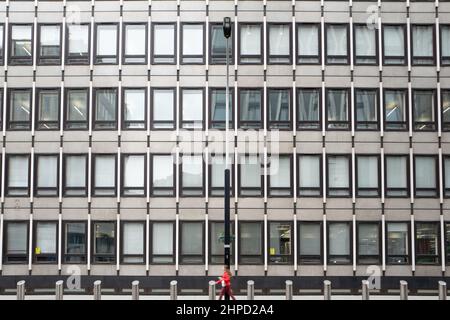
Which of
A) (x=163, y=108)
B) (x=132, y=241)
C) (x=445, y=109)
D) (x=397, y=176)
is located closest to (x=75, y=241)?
(x=132, y=241)

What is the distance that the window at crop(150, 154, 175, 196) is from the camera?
30.0 metres

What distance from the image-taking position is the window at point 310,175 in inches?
1184

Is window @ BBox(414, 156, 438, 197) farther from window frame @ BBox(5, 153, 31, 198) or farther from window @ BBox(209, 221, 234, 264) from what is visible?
window frame @ BBox(5, 153, 31, 198)

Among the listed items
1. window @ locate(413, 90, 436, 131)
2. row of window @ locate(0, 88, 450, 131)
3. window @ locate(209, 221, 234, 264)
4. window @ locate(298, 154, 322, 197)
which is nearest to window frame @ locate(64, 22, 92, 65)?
row of window @ locate(0, 88, 450, 131)

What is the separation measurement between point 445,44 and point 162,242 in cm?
1939

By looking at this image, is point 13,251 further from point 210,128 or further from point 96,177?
point 210,128

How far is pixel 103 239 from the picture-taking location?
29969 mm

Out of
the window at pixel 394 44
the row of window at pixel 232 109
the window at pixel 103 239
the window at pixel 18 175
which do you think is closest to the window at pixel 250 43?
the row of window at pixel 232 109

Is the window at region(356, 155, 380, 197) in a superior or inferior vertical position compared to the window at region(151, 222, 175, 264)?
superior

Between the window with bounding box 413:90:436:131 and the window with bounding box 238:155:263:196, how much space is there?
9138mm

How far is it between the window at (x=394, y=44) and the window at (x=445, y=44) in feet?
7.20

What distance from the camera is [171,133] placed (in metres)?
30.1

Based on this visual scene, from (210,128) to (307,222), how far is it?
7456mm

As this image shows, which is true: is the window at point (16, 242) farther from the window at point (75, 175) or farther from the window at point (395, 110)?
the window at point (395, 110)
